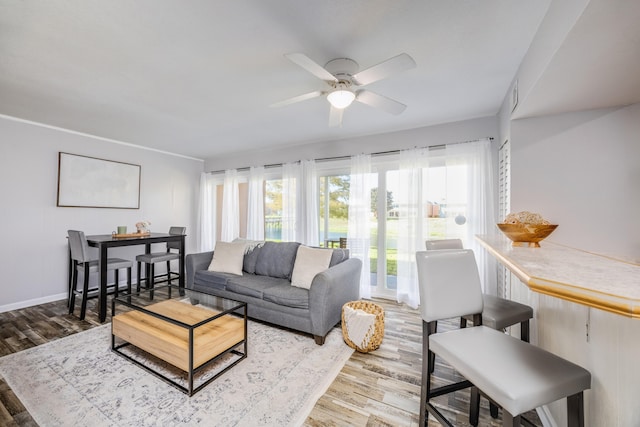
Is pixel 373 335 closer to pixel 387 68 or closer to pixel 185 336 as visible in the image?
pixel 185 336

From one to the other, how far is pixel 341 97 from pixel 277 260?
225 cm

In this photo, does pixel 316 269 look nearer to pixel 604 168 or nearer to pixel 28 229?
pixel 604 168

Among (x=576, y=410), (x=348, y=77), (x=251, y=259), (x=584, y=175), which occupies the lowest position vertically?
(x=576, y=410)

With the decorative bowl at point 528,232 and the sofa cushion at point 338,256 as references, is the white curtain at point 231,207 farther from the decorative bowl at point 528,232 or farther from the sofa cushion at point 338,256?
the decorative bowl at point 528,232

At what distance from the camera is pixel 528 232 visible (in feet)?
5.15

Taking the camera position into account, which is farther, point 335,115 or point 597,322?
point 335,115

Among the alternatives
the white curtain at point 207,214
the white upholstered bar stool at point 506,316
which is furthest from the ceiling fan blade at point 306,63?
the white curtain at point 207,214

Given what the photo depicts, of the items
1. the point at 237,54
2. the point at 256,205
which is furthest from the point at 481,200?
the point at 256,205

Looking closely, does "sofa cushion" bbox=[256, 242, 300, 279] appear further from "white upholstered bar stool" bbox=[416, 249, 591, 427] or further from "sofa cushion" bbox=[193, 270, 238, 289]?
"white upholstered bar stool" bbox=[416, 249, 591, 427]

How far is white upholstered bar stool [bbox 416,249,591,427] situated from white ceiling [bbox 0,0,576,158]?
1485 mm

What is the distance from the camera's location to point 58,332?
108 inches

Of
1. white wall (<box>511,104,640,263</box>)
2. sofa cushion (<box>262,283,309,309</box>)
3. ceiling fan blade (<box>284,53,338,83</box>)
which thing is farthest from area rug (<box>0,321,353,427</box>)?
ceiling fan blade (<box>284,53,338,83</box>)

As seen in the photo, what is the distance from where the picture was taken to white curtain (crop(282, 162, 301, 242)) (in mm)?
4586

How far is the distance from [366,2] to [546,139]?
1860 mm
